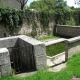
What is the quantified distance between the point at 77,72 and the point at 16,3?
73.3 feet

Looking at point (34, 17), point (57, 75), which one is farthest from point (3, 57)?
point (34, 17)

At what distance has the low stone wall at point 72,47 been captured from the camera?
578cm

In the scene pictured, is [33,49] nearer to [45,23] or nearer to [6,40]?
[6,40]

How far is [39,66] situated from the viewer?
498 cm

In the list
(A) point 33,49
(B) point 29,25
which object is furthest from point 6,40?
(B) point 29,25

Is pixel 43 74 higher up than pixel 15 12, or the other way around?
pixel 15 12

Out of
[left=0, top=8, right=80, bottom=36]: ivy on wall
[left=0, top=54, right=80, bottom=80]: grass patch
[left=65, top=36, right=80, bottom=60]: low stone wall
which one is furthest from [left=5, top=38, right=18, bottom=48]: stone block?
[left=0, top=8, right=80, bottom=36]: ivy on wall

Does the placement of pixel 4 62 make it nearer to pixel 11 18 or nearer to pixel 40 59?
pixel 40 59

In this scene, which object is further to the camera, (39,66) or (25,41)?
(25,41)

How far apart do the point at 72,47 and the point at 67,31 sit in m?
8.48

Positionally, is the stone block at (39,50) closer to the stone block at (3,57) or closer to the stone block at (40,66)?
the stone block at (40,66)

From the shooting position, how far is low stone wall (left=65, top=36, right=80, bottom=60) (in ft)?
19.0

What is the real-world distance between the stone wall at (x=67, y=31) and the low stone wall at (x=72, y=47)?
7.30 meters

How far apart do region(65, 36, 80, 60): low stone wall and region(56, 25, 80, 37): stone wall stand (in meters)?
7.30
